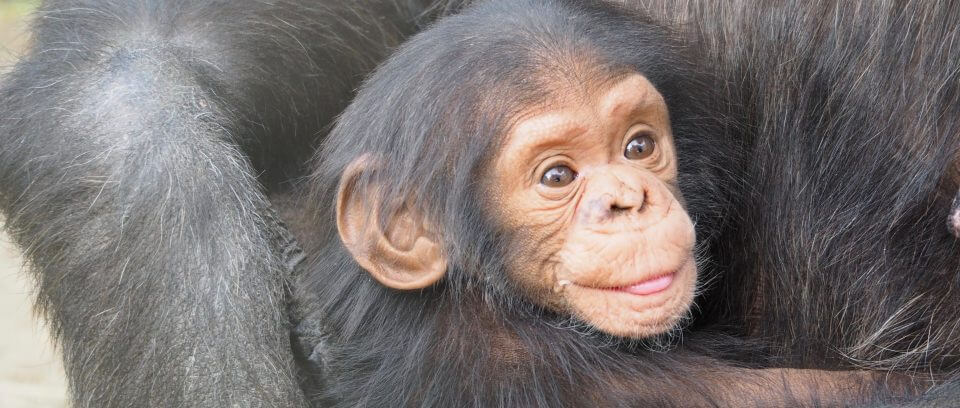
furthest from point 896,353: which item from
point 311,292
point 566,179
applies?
point 311,292

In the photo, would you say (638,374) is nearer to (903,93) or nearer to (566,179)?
(566,179)

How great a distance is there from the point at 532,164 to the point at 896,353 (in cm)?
117

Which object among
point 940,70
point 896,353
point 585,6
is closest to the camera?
point 940,70

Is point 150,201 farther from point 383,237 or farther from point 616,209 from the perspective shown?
point 616,209

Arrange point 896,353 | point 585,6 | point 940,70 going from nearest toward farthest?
1. point 940,70
2. point 896,353
3. point 585,6

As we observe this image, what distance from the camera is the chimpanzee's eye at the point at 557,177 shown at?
3521mm

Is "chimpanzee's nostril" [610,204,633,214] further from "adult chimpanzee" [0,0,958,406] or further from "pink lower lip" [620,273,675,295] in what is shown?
"adult chimpanzee" [0,0,958,406]

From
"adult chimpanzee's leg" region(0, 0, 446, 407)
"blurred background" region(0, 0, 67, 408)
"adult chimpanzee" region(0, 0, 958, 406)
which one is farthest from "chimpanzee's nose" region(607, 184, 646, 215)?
"blurred background" region(0, 0, 67, 408)

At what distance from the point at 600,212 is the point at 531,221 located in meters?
0.24

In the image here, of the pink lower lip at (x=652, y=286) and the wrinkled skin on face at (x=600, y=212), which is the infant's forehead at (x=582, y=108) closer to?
the wrinkled skin on face at (x=600, y=212)

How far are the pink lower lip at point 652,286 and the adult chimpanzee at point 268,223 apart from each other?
0.32m

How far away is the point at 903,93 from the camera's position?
11.4 feet

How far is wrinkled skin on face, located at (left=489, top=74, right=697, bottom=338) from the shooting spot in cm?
338

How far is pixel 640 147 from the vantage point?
3.66m
